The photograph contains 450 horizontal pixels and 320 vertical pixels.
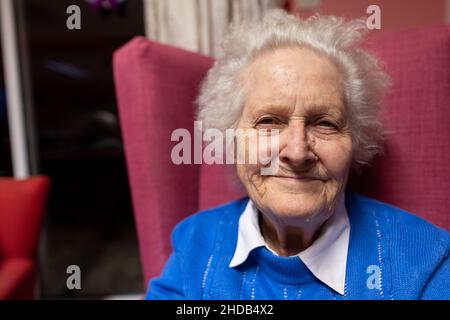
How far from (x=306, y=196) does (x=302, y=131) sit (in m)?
0.12

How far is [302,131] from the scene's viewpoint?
649 mm

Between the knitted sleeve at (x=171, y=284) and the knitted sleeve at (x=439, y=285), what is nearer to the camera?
the knitted sleeve at (x=439, y=285)

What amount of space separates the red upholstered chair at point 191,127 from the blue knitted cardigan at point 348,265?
0.11 meters

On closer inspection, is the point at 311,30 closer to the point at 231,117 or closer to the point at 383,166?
the point at 231,117

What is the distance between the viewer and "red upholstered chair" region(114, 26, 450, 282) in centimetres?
79

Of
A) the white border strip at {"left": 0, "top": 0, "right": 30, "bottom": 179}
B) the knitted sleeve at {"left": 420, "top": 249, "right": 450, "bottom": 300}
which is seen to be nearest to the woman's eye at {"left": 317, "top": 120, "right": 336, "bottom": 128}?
the knitted sleeve at {"left": 420, "top": 249, "right": 450, "bottom": 300}

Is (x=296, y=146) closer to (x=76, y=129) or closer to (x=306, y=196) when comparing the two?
(x=306, y=196)

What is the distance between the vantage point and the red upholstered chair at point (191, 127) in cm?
79

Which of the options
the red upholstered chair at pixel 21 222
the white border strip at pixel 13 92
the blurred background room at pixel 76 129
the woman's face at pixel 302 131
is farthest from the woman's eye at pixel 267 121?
the white border strip at pixel 13 92

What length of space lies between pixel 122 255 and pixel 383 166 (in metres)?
2.00

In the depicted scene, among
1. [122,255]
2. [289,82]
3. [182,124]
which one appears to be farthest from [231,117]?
[122,255]

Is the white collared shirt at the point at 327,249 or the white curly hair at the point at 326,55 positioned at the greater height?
the white curly hair at the point at 326,55

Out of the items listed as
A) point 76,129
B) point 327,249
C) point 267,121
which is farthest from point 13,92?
point 327,249

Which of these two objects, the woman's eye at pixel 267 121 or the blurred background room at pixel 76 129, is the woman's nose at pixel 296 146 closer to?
the woman's eye at pixel 267 121
